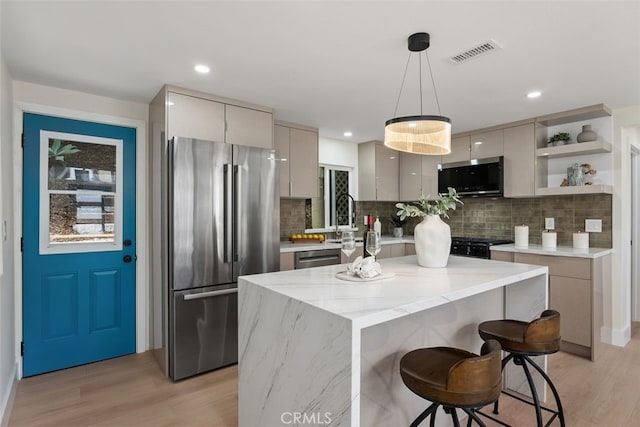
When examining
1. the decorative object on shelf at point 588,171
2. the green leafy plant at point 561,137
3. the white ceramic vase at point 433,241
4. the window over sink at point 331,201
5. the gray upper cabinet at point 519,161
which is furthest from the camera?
the window over sink at point 331,201

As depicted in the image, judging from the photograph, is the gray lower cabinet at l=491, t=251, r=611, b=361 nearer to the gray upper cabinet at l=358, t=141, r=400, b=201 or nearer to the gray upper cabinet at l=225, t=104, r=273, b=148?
the gray upper cabinet at l=358, t=141, r=400, b=201

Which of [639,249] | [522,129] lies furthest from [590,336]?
Result: [522,129]

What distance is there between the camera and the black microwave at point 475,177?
4012 mm

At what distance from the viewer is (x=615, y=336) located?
3410mm

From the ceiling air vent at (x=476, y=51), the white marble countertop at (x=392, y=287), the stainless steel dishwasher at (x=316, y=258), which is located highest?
the ceiling air vent at (x=476, y=51)

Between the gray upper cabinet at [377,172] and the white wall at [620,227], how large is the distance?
2.48 m

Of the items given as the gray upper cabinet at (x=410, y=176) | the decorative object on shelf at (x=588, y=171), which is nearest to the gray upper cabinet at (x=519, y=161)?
the decorative object on shelf at (x=588, y=171)

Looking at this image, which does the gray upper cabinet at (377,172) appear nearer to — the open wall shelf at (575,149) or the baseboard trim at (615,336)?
the open wall shelf at (575,149)

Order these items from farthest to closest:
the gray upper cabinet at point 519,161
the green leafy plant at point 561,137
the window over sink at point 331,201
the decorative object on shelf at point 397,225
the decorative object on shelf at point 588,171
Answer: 1. the decorative object on shelf at point 397,225
2. the window over sink at point 331,201
3. the gray upper cabinet at point 519,161
4. the green leafy plant at point 561,137
5. the decorative object on shelf at point 588,171

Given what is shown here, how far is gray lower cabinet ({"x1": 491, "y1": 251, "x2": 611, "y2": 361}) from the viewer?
10.0 feet

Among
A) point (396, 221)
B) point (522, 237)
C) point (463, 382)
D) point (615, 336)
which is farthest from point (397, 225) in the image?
point (463, 382)

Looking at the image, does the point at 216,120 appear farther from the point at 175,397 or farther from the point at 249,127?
the point at 175,397

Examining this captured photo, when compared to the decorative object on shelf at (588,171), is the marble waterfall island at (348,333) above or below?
below

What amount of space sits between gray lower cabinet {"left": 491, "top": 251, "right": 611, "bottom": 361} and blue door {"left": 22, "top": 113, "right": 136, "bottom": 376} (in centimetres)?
399
